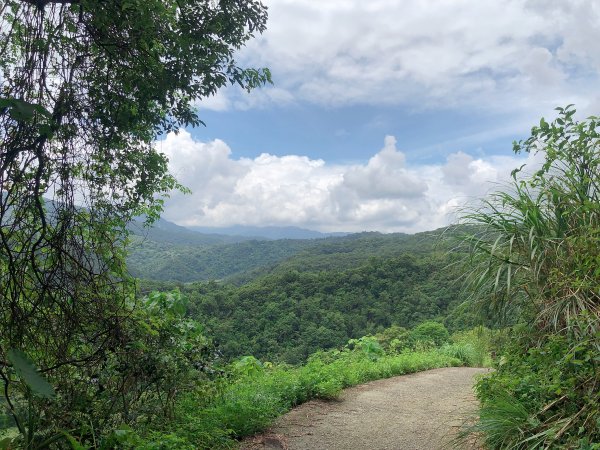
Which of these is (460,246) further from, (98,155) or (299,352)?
(299,352)

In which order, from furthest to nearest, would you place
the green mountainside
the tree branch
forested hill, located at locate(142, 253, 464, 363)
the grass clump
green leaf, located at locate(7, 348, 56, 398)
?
forested hill, located at locate(142, 253, 464, 363) → the green mountainside → the grass clump → the tree branch → green leaf, located at locate(7, 348, 56, 398)

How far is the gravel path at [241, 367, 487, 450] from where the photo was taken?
434cm

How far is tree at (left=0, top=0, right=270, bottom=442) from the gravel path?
6.56 ft

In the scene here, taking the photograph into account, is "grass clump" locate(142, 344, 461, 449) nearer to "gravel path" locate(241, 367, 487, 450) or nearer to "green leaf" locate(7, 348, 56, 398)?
"gravel path" locate(241, 367, 487, 450)

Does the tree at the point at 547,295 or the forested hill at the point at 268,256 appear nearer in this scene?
the tree at the point at 547,295

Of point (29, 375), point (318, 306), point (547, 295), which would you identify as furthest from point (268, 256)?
point (29, 375)

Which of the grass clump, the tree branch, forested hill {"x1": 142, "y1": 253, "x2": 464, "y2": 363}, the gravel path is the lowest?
forested hill {"x1": 142, "y1": 253, "x2": 464, "y2": 363}

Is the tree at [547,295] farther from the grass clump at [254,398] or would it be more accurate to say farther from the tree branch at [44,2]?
the tree branch at [44,2]

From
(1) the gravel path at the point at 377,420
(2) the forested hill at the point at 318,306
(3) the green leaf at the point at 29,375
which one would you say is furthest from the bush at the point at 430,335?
(3) the green leaf at the point at 29,375

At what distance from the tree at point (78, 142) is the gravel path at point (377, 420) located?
200cm

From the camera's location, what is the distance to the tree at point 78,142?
2.72 meters

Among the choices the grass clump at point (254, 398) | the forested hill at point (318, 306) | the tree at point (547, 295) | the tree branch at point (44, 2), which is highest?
the tree branch at point (44, 2)

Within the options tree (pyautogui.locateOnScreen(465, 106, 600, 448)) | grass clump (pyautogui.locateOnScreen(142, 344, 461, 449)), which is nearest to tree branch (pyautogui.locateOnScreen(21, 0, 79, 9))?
grass clump (pyautogui.locateOnScreen(142, 344, 461, 449))

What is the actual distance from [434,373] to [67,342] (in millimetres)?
7218
